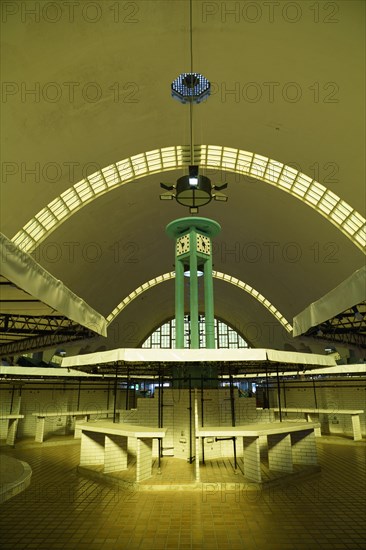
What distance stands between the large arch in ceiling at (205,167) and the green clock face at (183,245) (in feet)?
27.2

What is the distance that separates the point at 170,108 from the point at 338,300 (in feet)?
57.7

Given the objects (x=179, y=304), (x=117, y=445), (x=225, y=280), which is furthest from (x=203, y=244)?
(x=225, y=280)

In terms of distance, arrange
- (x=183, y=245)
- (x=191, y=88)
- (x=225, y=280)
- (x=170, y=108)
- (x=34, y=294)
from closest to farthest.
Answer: (x=34, y=294)
(x=183, y=245)
(x=191, y=88)
(x=170, y=108)
(x=225, y=280)

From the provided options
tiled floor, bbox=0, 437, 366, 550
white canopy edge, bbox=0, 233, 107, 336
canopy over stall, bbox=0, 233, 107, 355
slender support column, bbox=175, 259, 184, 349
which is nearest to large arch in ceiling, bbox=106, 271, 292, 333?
slender support column, bbox=175, 259, 184, 349

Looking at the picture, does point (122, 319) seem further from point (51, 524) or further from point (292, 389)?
point (51, 524)

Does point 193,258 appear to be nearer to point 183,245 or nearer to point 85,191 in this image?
point 183,245

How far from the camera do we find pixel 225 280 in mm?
44531

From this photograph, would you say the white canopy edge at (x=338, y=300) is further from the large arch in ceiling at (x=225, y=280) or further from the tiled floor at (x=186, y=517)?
the large arch in ceiling at (x=225, y=280)

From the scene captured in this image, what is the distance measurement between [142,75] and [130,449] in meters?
16.0

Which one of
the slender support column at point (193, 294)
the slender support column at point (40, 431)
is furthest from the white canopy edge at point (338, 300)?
the slender support column at point (40, 431)

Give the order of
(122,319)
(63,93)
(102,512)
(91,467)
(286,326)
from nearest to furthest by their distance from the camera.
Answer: (102,512) → (91,467) → (63,93) → (286,326) → (122,319)

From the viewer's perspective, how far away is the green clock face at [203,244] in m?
17.8

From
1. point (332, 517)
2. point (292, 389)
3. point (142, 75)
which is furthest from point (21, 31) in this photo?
point (292, 389)

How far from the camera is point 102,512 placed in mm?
7254
